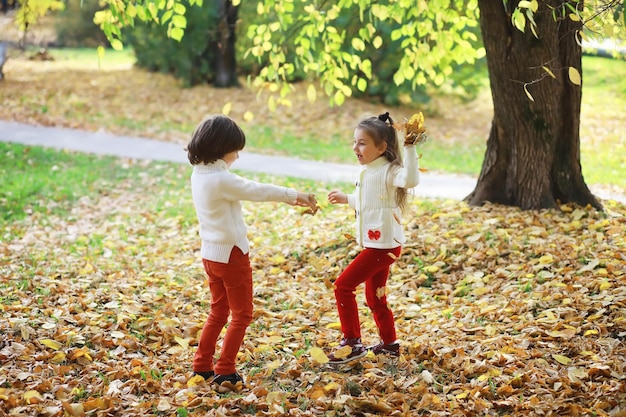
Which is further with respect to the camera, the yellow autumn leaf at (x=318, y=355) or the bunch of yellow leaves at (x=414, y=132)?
the yellow autumn leaf at (x=318, y=355)

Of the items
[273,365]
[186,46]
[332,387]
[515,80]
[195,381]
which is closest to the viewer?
[332,387]

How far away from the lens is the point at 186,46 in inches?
707

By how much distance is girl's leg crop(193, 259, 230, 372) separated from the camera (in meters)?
4.38

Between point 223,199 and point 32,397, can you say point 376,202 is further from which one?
point 32,397

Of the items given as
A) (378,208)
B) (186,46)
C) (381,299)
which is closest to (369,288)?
(381,299)

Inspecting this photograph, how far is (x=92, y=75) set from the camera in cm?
2058

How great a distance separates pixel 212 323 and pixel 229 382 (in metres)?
0.36

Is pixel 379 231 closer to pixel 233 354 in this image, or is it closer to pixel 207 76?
pixel 233 354

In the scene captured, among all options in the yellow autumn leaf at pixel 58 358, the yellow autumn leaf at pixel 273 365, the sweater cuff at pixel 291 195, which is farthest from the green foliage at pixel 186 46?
the sweater cuff at pixel 291 195

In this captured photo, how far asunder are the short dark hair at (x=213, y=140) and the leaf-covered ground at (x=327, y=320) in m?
1.35

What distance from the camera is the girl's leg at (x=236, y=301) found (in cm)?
425

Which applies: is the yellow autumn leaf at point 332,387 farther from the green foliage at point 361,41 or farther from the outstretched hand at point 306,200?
the green foliage at point 361,41

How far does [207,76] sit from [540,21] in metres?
12.6

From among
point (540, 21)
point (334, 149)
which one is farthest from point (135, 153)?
point (540, 21)
